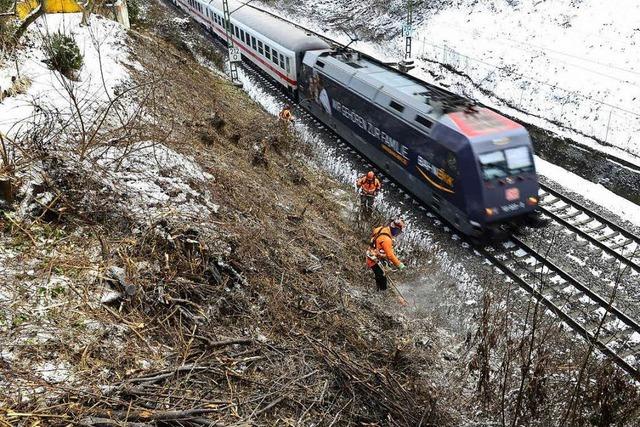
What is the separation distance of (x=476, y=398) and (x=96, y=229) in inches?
233

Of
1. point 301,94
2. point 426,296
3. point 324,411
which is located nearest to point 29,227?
point 324,411

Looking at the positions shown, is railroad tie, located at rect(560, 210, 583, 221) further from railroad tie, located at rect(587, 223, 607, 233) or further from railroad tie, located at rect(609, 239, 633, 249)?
railroad tie, located at rect(609, 239, 633, 249)

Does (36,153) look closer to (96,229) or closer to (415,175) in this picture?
(96,229)

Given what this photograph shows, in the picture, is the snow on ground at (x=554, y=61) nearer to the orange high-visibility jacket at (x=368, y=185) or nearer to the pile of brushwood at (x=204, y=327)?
the orange high-visibility jacket at (x=368, y=185)

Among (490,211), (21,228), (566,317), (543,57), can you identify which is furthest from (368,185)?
(543,57)

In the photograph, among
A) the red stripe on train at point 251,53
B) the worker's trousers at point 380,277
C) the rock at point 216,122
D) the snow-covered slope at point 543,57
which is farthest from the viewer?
the red stripe on train at point 251,53

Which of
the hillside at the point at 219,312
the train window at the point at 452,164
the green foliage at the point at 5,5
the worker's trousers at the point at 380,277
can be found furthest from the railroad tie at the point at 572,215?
the green foliage at the point at 5,5

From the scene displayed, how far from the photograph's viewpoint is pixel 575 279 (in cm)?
1015

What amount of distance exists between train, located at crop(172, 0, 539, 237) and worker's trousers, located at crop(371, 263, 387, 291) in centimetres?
278

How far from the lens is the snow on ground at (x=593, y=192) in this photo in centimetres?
1316

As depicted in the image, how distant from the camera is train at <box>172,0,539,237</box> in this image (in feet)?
35.6

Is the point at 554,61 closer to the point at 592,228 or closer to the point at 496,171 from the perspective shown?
the point at 592,228

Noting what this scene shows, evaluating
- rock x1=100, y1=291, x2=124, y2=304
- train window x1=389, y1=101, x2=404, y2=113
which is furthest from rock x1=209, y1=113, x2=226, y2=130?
rock x1=100, y1=291, x2=124, y2=304

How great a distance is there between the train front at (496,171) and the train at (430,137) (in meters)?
0.02
